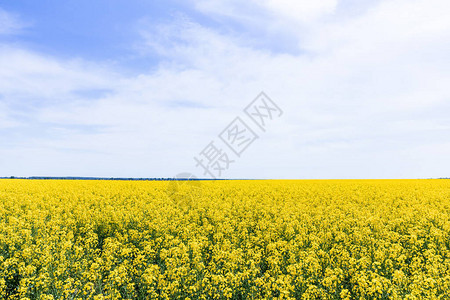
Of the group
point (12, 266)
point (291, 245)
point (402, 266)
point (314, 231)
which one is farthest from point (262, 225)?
point (12, 266)

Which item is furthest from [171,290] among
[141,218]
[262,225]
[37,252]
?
[141,218]

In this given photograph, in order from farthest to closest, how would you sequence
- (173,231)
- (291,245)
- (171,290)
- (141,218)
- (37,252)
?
(141,218)
(173,231)
(291,245)
(37,252)
(171,290)

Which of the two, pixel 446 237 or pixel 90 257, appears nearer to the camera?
pixel 90 257

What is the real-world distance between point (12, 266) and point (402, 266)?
41.6 ft

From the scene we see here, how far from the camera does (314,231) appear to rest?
13.0 metres

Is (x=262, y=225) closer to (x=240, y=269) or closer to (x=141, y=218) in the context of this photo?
(x=240, y=269)

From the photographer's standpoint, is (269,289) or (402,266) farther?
(402,266)

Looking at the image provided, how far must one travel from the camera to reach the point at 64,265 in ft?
27.1

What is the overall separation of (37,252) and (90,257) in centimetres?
198

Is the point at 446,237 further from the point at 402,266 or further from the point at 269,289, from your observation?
the point at 269,289

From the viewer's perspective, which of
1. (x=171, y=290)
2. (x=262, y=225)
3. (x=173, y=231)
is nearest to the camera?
(x=171, y=290)

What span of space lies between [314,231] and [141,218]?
28.9ft

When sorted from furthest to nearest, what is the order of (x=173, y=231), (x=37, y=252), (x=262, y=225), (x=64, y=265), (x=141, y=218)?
(x=141, y=218)
(x=262, y=225)
(x=173, y=231)
(x=37, y=252)
(x=64, y=265)

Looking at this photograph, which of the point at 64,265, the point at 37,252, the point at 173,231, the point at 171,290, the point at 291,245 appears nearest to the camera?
the point at 171,290
